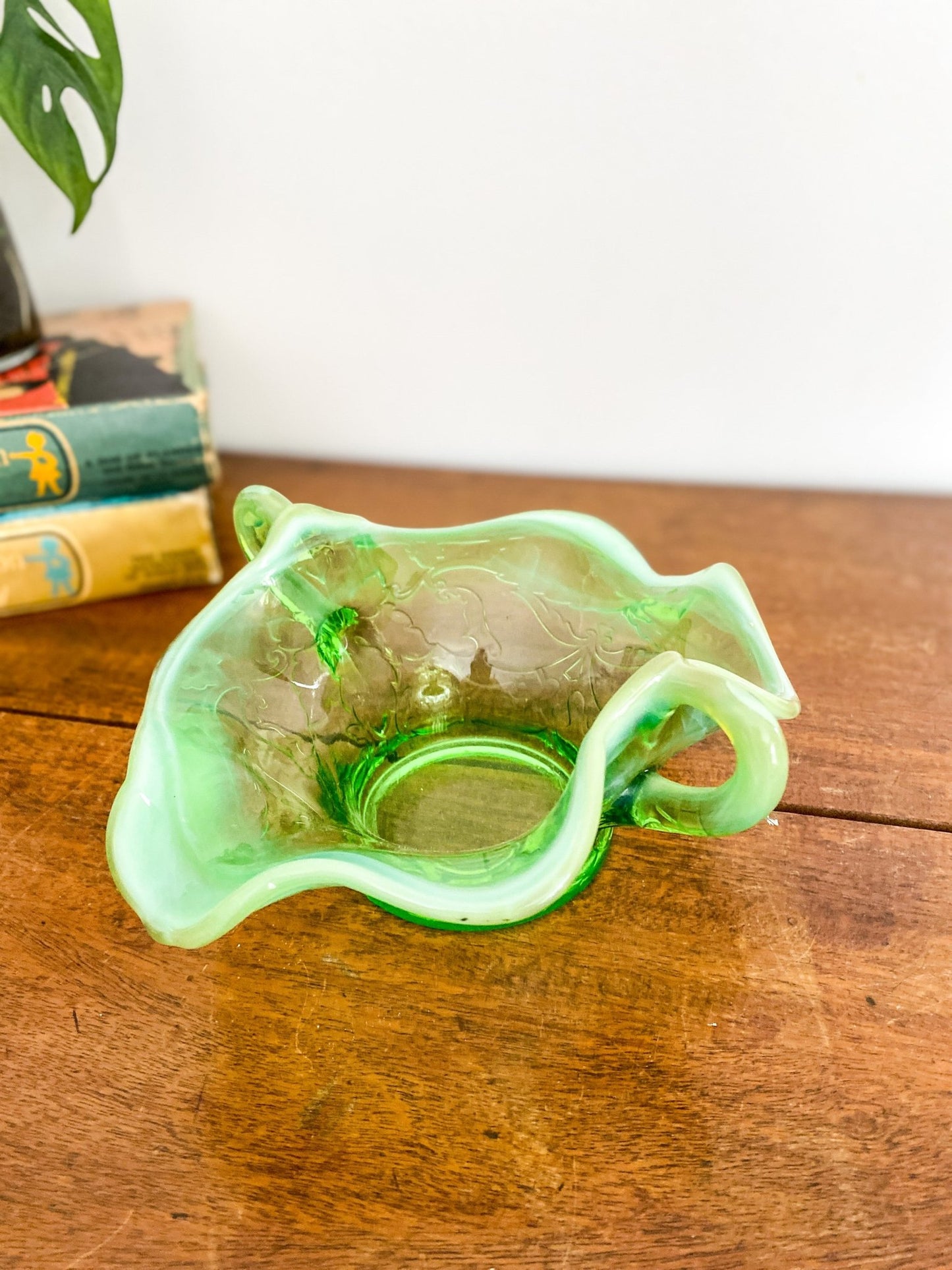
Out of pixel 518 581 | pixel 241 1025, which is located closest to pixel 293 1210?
pixel 241 1025

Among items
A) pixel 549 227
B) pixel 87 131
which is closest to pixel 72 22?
pixel 87 131

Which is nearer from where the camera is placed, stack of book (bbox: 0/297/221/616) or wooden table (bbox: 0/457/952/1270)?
wooden table (bbox: 0/457/952/1270)

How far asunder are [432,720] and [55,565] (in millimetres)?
256

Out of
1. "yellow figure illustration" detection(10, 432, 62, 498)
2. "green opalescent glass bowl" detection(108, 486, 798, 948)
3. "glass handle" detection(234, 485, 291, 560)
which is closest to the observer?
"green opalescent glass bowl" detection(108, 486, 798, 948)

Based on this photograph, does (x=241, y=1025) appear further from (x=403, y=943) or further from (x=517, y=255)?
(x=517, y=255)

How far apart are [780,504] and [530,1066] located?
0.44 m

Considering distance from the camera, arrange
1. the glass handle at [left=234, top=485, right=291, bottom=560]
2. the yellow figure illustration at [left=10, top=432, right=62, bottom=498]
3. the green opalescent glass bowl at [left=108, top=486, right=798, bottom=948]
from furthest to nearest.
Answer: the yellow figure illustration at [left=10, top=432, right=62, bottom=498] → the glass handle at [left=234, top=485, right=291, bottom=560] → the green opalescent glass bowl at [left=108, top=486, right=798, bottom=948]

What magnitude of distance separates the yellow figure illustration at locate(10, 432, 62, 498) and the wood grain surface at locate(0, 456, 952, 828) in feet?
0.25

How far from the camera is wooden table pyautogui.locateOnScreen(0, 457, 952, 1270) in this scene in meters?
0.30

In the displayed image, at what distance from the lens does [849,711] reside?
484 millimetres

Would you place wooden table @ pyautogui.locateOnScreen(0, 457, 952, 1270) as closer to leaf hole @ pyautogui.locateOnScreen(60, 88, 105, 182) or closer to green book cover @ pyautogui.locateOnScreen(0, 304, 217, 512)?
green book cover @ pyautogui.locateOnScreen(0, 304, 217, 512)

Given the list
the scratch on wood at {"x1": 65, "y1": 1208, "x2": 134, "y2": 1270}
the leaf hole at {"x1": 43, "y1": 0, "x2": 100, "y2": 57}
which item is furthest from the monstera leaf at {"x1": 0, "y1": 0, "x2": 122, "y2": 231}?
the scratch on wood at {"x1": 65, "y1": 1208, "x2": 134, "y2": 1270}

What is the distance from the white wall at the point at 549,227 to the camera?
20.3 inches

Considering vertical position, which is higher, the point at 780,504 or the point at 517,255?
the point at 517,255
